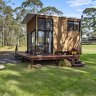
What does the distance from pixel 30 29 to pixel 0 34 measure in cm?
2008

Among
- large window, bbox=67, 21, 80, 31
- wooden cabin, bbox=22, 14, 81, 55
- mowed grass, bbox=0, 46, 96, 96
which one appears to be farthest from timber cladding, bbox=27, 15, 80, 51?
mowed grass, bbox=0, 46, 96, 96

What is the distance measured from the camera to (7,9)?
3409cm

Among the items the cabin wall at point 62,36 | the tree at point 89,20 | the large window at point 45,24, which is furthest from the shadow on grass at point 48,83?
the tree at point 89,20

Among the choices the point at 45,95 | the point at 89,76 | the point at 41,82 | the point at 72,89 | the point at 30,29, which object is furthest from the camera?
the point at 30,29

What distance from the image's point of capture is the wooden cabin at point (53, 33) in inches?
608

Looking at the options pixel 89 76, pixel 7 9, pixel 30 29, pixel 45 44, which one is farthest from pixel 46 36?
pixel 7 9

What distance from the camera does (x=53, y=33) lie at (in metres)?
15.9

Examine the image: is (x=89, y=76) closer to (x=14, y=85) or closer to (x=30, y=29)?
(x=14, y=85)

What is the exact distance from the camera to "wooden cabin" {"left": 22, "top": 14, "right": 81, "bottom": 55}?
1543 centimetres

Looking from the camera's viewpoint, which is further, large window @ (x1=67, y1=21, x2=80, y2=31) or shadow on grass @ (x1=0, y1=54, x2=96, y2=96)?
large window @ (x1=67, y1=21, x2=80, y2=31)

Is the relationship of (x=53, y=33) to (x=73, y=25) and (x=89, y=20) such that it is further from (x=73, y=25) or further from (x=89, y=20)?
(x=89, y=20)

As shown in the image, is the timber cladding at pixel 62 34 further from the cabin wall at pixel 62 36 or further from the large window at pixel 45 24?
the large window at pixel 45 24

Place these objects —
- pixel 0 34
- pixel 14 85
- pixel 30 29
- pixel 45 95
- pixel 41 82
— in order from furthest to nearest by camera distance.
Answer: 1. pixel 0 34
2. pixel 30 29
3. pixel 41 82
4. pixel 14 85
5. pixel 45 95

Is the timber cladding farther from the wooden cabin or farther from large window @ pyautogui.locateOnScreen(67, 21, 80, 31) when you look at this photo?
large window @ pyautogui.locateOnScreen(67, 21, 80, 31)
